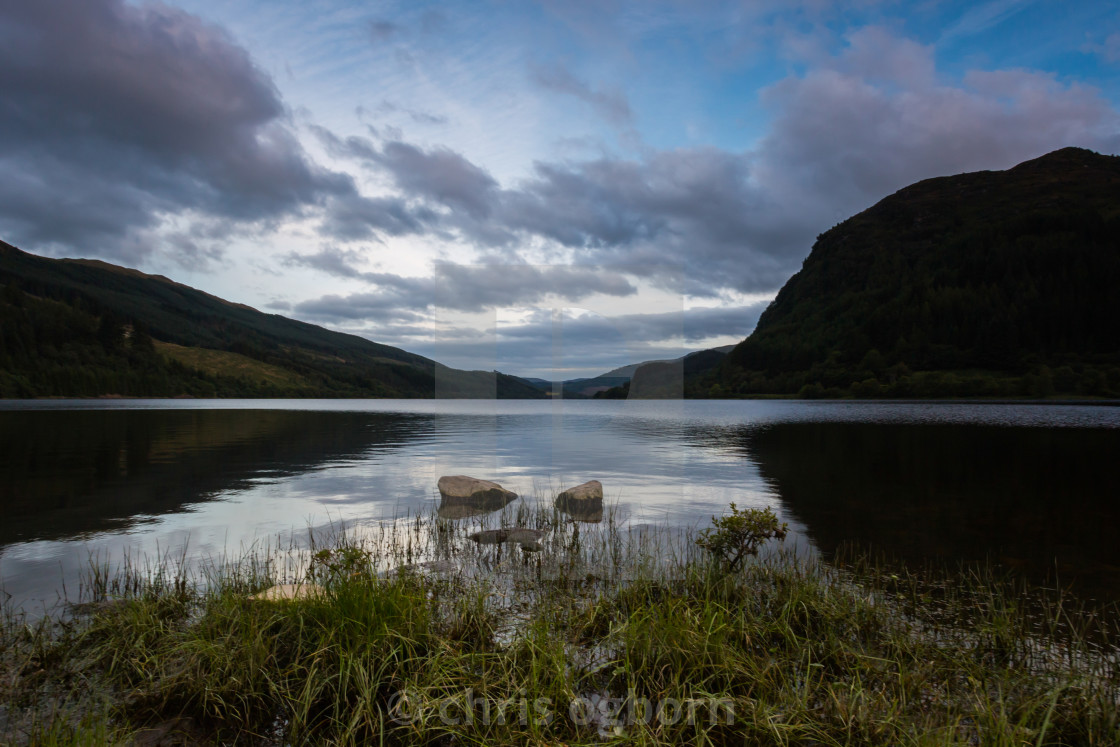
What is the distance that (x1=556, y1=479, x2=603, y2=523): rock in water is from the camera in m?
21.0

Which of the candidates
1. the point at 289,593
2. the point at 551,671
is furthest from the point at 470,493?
the point at 551,671

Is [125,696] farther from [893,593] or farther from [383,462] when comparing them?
[383,462]

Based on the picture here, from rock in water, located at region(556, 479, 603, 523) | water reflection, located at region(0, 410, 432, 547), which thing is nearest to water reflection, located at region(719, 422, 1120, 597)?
rock in water, located at region(556, 479, 603, 523)

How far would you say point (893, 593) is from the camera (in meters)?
12.4

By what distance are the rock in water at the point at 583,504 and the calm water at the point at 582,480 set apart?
140cm

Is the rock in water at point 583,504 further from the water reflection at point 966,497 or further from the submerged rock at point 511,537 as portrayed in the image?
the water reflection at point 966,497

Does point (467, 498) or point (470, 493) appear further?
point (470, 493)

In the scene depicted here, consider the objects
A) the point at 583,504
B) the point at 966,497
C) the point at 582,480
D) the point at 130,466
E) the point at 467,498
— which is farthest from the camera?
the point at 130,466

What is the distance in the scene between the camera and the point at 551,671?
22.5 ft

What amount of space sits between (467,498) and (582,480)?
1137 cm

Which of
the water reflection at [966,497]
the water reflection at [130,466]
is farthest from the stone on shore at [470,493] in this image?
the water reflection at [966,497]

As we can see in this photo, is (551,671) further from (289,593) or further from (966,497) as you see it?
(966,497)

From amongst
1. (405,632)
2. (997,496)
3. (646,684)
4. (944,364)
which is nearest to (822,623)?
(646,684)

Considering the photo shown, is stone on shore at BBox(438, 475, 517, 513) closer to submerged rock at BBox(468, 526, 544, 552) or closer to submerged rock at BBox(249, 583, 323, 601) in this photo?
submerged rock at BBox(468, 526, 544, 552)
